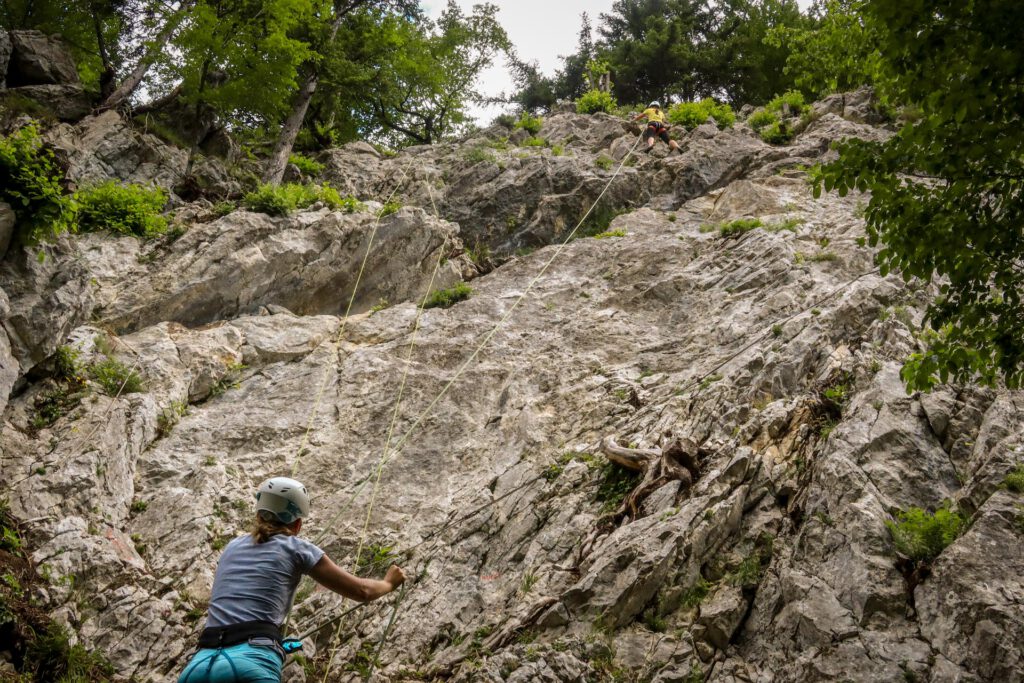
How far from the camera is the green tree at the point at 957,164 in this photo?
468 cm

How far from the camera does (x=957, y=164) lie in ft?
16.6

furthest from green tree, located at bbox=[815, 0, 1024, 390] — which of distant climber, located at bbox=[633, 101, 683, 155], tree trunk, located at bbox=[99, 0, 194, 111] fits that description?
tree trunk, located at bbox=[99, 0, 194, 111]

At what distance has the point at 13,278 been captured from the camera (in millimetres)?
8391

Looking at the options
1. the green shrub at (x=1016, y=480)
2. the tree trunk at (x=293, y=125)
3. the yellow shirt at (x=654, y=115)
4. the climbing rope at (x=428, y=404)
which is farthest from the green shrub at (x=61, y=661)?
the yellow shirt at (x=654, y=115)

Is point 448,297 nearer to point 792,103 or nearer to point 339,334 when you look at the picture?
point 339,334

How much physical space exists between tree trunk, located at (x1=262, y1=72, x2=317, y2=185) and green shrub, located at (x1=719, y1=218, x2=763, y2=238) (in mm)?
10500

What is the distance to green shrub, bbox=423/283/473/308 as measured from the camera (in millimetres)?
13102

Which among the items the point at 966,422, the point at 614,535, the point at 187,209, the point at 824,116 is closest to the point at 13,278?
the point at 187,209

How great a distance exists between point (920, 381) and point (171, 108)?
19.3m

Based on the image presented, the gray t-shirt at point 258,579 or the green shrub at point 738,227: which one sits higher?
the green shrub at point 738,227

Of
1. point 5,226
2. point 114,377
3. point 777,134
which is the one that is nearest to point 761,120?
point 777,134

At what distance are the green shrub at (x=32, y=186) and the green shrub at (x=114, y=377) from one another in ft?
6.77

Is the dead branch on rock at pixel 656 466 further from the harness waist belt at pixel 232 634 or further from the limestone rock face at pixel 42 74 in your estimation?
the limestone rock face at pixel 42 74

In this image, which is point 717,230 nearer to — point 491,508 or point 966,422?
point 966,422
